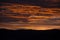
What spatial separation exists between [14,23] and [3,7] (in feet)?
0.74

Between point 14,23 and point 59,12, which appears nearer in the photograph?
point 14,23

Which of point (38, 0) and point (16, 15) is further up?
point (38, 0)
